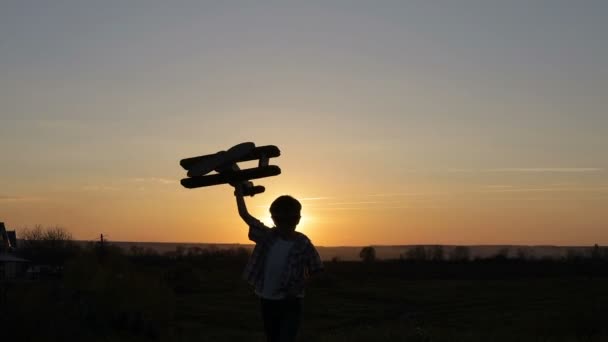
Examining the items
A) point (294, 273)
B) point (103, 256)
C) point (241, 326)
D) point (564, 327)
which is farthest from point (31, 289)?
point (103, 256)

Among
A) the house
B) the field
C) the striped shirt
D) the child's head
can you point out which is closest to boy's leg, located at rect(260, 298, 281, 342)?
the striped shirt

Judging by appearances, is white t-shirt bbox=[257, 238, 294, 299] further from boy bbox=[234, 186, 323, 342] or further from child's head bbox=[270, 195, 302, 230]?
child's head bbox=[270, 195, 302, 230]

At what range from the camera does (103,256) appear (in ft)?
138

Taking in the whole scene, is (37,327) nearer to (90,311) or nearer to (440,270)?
(90,311)

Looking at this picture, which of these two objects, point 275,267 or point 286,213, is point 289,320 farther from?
point 286,213

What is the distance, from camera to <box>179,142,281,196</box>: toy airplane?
262 inches

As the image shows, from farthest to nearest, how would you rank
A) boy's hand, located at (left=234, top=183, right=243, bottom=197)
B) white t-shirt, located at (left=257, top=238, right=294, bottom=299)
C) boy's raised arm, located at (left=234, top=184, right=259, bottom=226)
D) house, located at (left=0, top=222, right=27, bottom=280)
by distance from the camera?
house, located at (left=0, top=222, right=27, bottom=280)
boy's hand, located at (left=234, top=183, right=243, bottom=197)
boy's raised arm, located at (left=234, top=184, right=259, bottom=226)
white t-shirt, located at (left=257, top=238, right=294, bottom=299)

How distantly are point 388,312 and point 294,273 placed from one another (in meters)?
41.4

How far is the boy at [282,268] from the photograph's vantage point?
20.0 ft

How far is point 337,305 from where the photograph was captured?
5341 centimetres

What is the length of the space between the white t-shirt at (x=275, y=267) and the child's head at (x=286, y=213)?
0.42ft

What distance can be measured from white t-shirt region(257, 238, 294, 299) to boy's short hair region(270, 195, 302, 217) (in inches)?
8.1

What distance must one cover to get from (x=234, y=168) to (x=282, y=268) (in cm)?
109

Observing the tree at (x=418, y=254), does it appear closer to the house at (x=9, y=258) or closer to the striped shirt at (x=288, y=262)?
the house at (x=9, y=258)
